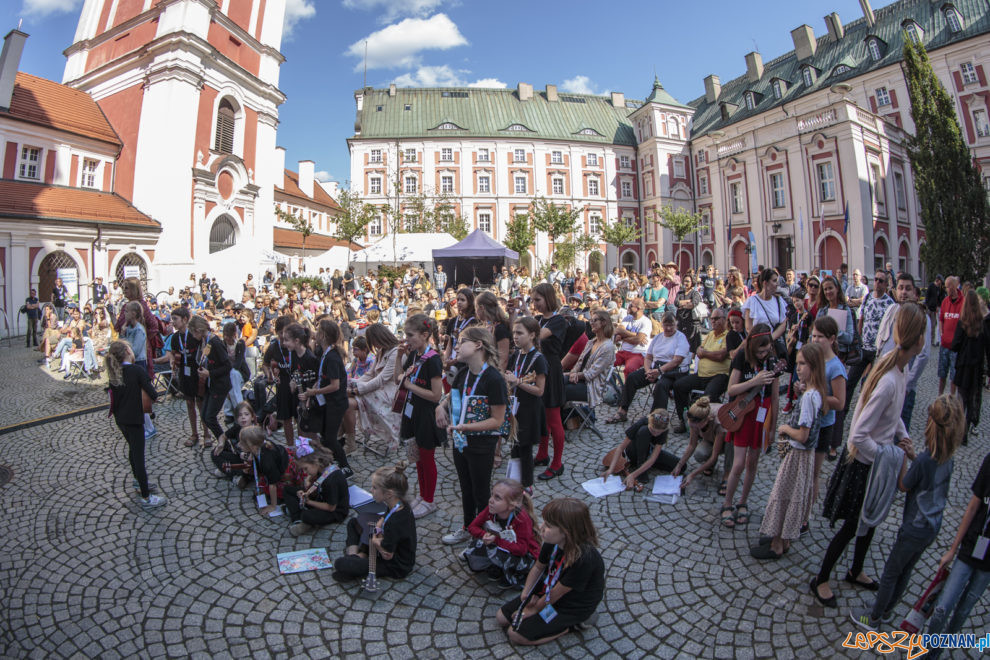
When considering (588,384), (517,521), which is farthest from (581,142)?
(517,521)

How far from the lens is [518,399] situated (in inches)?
188

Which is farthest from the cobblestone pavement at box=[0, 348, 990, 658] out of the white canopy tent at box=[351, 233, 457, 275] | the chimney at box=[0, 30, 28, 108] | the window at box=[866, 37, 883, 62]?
the window at box=[866, 37, 883, 62]

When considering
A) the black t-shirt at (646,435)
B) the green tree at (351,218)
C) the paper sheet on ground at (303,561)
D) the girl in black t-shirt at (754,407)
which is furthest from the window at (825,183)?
the paper sheet on ground at (303,561)

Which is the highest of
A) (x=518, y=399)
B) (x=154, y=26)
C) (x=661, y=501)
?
(x=154, y=26)

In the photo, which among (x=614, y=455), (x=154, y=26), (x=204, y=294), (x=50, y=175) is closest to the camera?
(x=614, y=455)

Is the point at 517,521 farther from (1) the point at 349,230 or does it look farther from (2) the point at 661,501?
(1) the point at 349,230

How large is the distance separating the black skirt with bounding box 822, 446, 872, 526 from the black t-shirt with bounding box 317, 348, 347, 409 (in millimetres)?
4376

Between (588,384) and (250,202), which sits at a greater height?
(250,202)

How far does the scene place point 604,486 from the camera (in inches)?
206

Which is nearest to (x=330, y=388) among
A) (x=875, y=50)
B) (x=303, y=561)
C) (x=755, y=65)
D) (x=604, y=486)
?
(x=303, y=561)

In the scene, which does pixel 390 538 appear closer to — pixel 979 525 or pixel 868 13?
pixel 979 525

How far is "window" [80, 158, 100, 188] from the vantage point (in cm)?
2386

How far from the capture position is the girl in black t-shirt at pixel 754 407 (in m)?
4.21

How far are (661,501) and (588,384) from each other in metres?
2.19
